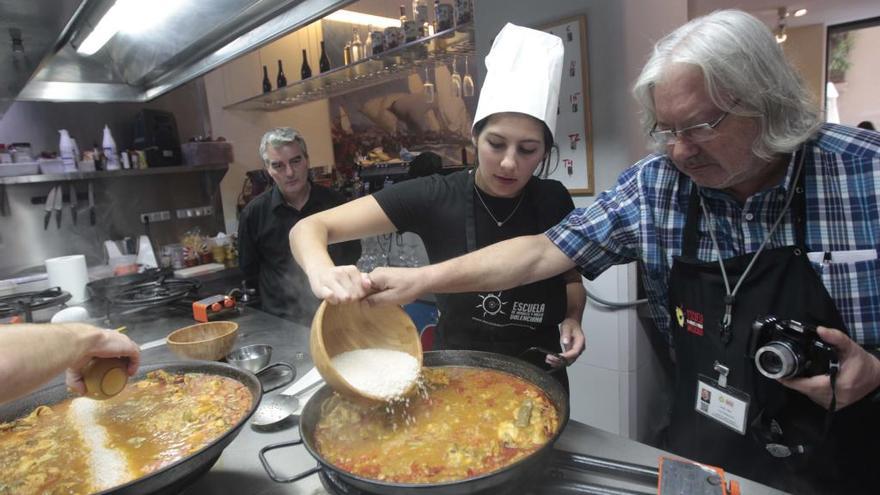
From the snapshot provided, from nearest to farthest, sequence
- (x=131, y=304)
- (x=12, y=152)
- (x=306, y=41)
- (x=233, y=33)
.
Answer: (x=233, y=33), (x=131, y=304), (x=12, y=152), (x=306, y=41)

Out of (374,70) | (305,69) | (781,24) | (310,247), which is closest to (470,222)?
(310,247)

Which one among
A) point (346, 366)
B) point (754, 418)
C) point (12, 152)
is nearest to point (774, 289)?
point (754, 418)

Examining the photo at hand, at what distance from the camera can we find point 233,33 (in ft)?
8.16

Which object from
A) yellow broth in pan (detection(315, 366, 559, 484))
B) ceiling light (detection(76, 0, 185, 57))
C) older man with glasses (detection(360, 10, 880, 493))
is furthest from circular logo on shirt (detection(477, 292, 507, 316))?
ceiling light (detection(76, 0, 185, 57))

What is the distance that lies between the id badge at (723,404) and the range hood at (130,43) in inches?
73.3

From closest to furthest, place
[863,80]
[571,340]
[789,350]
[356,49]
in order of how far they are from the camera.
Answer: [789,350] < [571,340] < [356,49] < [863,80]

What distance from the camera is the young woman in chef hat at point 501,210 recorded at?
5.49 ft

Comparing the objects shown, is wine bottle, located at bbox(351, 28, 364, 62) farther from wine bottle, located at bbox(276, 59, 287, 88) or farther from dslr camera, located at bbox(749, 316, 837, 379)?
dslr camera, located at bbox(749, 316, 837, 379)

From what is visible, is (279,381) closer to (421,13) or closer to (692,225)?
(692,225)

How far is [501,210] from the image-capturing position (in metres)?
1.90

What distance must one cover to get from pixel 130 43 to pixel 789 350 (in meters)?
3.41

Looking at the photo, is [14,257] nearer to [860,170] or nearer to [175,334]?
[175,334]

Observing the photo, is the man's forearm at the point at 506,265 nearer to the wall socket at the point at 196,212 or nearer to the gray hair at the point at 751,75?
the gray hair at the point at 751,75

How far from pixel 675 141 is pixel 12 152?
200 inches
